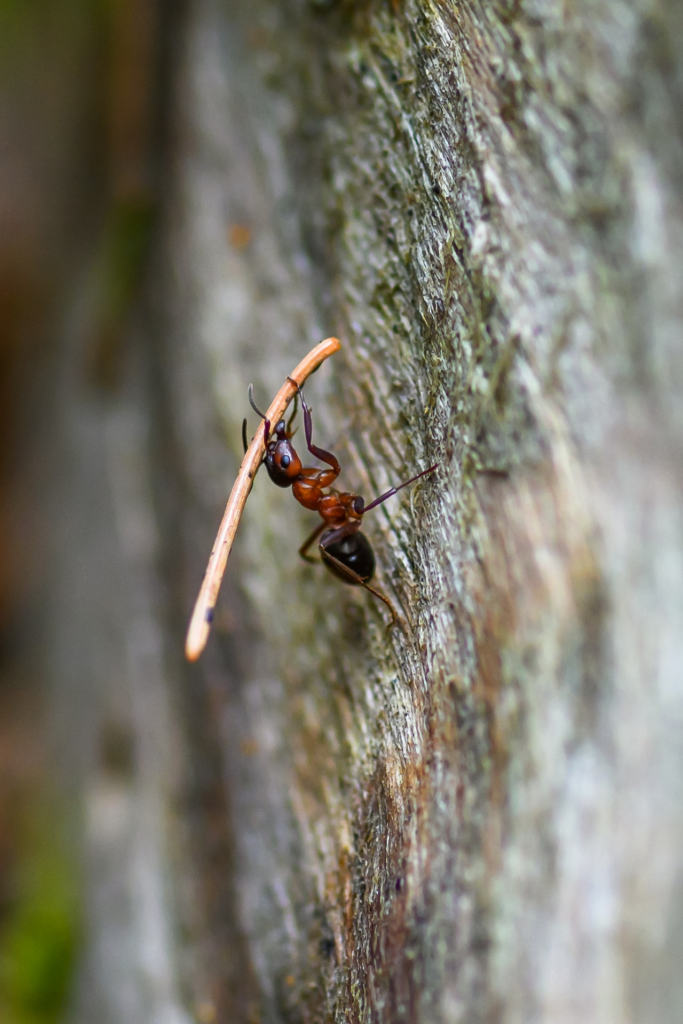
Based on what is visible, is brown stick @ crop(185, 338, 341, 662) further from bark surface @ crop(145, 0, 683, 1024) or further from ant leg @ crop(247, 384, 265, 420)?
ant leg @ crop(247, 384, 265, 420)

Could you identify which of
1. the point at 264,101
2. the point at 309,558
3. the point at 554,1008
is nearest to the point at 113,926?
the point at 309,558

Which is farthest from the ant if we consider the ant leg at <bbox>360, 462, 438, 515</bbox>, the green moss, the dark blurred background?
the green moss

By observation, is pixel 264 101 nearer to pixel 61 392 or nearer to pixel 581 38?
pixel 581 38

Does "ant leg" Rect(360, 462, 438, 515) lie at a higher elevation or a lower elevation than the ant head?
lower

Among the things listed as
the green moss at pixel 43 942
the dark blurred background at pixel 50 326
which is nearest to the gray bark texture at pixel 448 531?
the dark blurred background at pixel 50 326

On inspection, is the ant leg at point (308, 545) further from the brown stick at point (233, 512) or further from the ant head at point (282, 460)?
the brown stick at point (233, 512)
